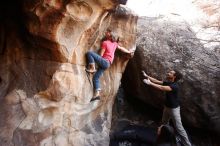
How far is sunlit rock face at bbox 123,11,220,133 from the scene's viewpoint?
8.39 metres

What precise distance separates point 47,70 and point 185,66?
3.70m

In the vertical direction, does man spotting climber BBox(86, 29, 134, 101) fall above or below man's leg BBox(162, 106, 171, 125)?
above

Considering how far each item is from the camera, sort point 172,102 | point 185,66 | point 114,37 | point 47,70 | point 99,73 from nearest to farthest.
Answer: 1. point 47,70
2. point 172,102
3. point 99,73
4. point 114,37
5. point 185,66

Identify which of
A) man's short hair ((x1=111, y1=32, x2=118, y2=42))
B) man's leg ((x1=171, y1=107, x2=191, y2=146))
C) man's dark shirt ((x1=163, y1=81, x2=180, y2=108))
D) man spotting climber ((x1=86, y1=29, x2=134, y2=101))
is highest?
man's short hair ((x1=111, y1=32, x2=118, y2=42))

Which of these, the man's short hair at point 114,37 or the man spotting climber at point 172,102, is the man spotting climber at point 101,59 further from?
the man spotting climber at point 172,102

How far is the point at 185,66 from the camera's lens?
848cm

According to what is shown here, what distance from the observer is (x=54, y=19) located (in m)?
6.03

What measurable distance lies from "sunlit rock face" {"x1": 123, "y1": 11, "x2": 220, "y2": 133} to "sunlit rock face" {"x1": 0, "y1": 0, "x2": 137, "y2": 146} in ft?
7.13

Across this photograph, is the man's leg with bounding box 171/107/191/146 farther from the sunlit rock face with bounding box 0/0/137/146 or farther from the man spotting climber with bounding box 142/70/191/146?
the sunlit rock face with bounding box 0/0/137/146

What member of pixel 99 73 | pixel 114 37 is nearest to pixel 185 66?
pixel 114 37

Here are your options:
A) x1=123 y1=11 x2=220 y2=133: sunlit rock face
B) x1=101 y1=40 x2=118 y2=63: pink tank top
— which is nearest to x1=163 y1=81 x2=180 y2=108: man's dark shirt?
x1=101 y1=40 x2=118 y2=63: pink tank top

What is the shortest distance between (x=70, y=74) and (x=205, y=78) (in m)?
3.58

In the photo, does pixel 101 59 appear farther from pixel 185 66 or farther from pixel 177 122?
pixel 185 66

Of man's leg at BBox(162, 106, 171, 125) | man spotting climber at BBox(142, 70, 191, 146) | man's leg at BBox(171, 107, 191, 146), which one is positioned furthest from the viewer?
man's leg at BBox(162, 106, 171, 125)
